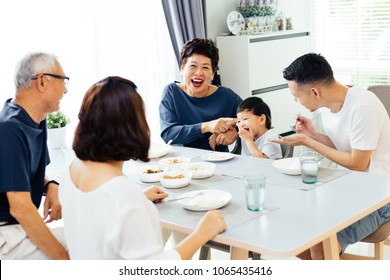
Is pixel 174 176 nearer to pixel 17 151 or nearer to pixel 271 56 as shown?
pixel 17 151

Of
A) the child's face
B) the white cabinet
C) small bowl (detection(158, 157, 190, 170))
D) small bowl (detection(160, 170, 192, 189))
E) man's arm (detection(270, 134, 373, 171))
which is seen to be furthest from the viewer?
the white cabinet

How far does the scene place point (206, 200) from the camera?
6.73ft

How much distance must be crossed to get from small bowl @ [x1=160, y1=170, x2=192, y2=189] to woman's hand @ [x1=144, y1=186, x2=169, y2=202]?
0.13m

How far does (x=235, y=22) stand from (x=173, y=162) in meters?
2.46

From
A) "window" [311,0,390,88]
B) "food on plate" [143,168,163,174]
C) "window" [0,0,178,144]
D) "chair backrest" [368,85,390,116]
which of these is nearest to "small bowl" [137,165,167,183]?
"food on plate" [143,168,163,174]

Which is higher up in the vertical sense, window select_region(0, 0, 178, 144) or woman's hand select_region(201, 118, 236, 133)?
window select_region(0, 0, 178, 144)

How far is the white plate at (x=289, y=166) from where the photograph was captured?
234 cm

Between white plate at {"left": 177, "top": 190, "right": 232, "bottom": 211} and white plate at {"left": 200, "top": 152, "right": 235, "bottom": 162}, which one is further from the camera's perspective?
white plate at {"left": 200, "top": 152, "right": 235, "bottom": 162}

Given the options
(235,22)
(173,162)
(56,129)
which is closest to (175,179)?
(173,162)

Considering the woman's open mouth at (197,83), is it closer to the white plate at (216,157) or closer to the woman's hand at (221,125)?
the woman's hand at (221,125)

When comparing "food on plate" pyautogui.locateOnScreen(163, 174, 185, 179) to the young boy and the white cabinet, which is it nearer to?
the young boy

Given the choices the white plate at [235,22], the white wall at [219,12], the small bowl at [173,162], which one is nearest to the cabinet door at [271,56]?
the white plate at [235,22]

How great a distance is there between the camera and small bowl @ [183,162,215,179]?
2385 millimetres

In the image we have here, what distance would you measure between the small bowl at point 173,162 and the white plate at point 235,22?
2373mm
